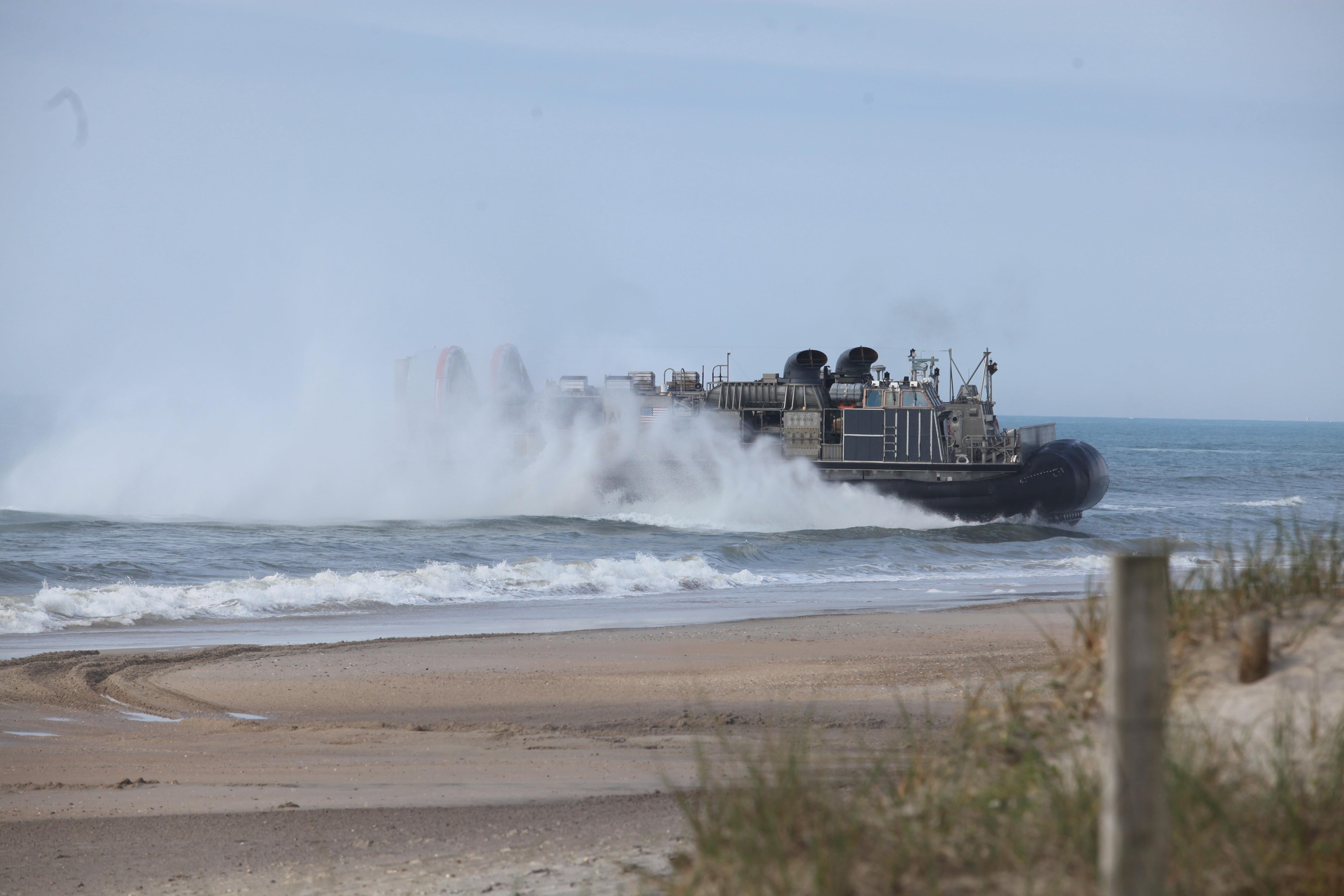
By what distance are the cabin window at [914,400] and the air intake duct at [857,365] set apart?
Answer: 177 centimetres

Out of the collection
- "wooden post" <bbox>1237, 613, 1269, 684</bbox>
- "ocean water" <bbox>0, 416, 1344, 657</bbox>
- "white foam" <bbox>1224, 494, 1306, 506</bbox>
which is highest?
"wooden post" <bbox>1237, 613, 1269, 684</bbox>

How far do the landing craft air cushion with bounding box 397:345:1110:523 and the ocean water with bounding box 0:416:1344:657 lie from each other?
1.80ft

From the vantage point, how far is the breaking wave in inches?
440

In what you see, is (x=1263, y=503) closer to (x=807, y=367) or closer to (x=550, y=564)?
(x=807, y=367)

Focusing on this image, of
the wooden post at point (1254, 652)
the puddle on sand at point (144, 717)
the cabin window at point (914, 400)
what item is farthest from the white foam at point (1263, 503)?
the wooden post at point (1254, 652)

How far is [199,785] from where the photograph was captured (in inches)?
203

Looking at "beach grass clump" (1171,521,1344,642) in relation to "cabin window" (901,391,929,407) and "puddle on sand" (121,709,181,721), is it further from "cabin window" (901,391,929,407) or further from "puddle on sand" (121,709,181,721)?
"cabin window" (901,391,929,407)

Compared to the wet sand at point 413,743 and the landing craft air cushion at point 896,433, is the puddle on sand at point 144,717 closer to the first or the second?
the wet sand at point 413,743

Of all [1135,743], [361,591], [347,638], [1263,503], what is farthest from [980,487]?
[1135,743]

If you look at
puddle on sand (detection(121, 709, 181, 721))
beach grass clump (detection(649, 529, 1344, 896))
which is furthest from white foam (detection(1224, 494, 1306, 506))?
beach grass clump (detection(649, 529, 1344, 896))

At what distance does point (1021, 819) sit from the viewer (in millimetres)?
2389

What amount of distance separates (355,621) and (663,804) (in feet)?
24.7

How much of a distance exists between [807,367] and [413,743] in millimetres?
20365

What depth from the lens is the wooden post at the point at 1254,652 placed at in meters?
2.92
